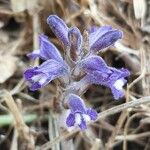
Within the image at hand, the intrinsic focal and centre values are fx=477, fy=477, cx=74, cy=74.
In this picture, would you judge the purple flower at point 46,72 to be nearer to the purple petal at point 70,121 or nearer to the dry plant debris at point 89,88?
the purple petal at point 70,121

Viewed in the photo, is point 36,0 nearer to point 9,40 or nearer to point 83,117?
point 9,40

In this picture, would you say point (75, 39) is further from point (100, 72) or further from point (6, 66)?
point (6, 66)

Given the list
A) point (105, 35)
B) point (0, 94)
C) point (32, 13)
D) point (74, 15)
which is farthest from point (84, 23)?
point (105, 35)

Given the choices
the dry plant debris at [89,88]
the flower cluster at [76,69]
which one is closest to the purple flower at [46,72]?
the flower cluster at [76,69]

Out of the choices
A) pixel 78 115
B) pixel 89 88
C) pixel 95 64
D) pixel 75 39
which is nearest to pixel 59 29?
pixel 75 39

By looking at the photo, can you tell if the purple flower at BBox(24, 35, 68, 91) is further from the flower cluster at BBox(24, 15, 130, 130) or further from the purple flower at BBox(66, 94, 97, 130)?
the purple flower at BBox(66, 94, 97, 130)

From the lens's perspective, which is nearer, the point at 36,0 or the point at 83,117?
the point at 83,117

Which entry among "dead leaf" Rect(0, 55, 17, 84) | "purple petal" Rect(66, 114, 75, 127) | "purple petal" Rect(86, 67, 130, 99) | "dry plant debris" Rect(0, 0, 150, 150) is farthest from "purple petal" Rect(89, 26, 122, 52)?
"dead leaf" Rect(0, 55, 17, 84)
